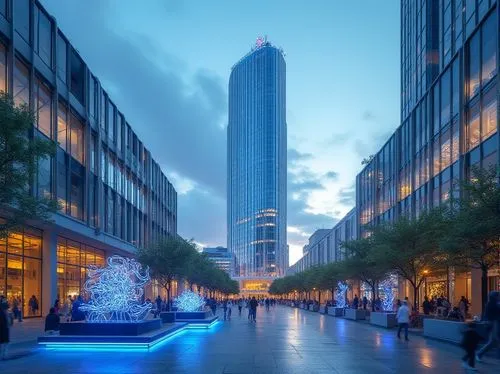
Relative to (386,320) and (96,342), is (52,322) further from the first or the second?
(386,320)

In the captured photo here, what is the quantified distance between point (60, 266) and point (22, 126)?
23.8 metres

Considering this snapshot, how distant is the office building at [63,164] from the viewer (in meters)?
30.5

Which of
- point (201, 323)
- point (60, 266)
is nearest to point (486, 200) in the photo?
point (201, 323)

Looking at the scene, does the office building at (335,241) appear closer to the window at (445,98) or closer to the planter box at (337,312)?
the planter box at (337,312)

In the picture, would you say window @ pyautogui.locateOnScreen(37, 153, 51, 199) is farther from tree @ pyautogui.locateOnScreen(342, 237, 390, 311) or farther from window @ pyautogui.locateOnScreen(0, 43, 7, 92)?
tree @ pyautogui.locateOnScreen(342, 237, 390, 311)

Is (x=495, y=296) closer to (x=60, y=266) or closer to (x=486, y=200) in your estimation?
(x=486, y=200)

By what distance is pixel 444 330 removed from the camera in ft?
80.0

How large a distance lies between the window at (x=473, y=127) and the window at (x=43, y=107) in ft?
74.2

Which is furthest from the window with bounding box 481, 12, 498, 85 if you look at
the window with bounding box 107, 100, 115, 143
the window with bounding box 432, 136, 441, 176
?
the window with bounding box 107, 100, 115, 143

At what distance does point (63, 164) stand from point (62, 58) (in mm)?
6081

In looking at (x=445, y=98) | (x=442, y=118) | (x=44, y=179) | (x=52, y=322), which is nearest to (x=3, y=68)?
(x=44, y=179)

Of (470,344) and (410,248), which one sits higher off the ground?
(410,248)

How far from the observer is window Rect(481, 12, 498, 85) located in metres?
31.7

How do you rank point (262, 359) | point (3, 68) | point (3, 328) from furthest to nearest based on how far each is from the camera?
1. point (3, 68)
2. point (262, 359)
3. point (3, 328)
